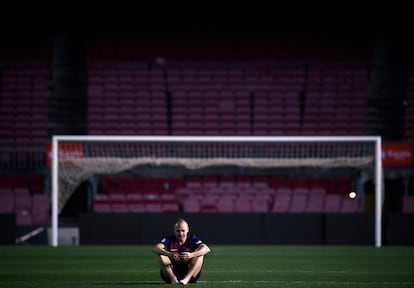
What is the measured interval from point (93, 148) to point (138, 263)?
9.19 m

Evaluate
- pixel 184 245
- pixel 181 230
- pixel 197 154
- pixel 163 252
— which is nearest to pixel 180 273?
pixel 184 245

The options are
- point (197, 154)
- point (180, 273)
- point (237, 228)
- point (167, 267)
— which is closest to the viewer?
point (167, 267)

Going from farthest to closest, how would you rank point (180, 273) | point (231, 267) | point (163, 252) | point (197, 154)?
point (197, 154)
point (231, 267)
point (180, 273)
point (163, 252)

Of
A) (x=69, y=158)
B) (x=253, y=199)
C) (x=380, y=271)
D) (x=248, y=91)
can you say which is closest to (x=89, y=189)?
(x=69, y=158)

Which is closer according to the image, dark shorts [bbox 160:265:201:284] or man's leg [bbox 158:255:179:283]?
man's leg [bbox 158:255:179:283]

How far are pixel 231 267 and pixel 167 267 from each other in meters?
3.41

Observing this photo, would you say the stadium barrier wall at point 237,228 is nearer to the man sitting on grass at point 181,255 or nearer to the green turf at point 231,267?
the green turf at point 231,267

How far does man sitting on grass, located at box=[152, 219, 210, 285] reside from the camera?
9852 millimetres

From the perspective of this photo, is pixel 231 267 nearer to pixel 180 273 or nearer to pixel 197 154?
pixel 180 273

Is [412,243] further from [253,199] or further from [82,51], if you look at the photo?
[82,51]

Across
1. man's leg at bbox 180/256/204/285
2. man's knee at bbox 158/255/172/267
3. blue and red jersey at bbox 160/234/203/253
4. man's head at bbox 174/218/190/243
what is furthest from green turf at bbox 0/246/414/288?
man's head at bbox 174/218/190/243

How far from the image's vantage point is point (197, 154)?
2292 cm

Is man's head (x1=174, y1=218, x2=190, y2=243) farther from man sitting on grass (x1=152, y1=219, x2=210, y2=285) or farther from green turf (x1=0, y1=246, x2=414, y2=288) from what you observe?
green turf (x1=0, y1=246, x2=414, y2=288)

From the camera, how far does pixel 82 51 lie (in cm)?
2577
